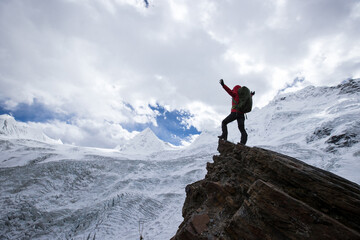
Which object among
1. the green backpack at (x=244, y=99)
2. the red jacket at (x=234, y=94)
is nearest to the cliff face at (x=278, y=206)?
the green backpack at (x=244, y=99)

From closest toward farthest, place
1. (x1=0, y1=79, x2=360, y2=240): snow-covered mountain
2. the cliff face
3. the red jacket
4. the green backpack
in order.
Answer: the cliff face < the green backpack < the red jacket < (x1=0, y1=79, x2=360, y2=240): snow-covered mountain

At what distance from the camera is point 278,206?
4129 mm

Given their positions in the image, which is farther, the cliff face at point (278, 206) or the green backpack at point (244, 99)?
the green backpack at point (244, 99)

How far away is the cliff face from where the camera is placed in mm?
3691

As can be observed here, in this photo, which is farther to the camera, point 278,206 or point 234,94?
point 234,94

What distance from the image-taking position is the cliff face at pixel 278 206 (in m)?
Result: 3.69

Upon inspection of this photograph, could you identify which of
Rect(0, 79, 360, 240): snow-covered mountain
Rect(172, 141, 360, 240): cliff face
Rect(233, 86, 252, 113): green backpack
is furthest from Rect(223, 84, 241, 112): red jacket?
Rect(0, 79, 360, 240): snow-covered mountain

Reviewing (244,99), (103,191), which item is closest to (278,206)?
(244,99)

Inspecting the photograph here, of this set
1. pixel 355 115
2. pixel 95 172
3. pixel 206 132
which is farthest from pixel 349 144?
pixel 206 132

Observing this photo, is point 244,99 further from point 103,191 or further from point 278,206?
point 103,191

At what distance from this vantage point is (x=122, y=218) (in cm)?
2038

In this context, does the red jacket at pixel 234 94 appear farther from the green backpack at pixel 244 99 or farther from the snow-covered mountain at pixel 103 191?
the snow-covered mountain at pixel 103 191

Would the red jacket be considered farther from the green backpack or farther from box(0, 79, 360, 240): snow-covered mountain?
box(0, 79, 360, 240): snow-covered mountain

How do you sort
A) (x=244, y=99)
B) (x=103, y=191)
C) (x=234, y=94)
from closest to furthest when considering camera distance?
1. (x=244, y=99)
2. (x=234, y=94)
3. (x=103, y=191)
